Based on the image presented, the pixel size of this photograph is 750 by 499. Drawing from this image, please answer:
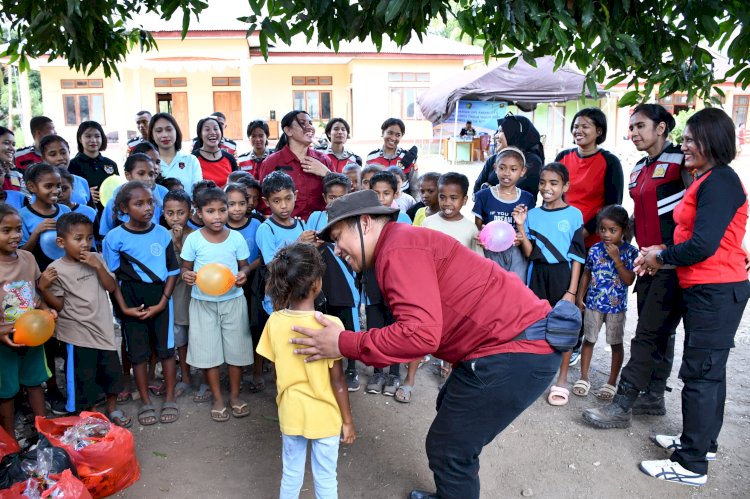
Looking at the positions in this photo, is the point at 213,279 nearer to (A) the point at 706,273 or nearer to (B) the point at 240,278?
(B) the point at 240,278

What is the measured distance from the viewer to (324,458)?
257 centimetres

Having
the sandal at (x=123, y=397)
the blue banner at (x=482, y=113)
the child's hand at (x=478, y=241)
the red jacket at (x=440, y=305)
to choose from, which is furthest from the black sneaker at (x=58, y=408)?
the blue banner at (x=482, y=113)

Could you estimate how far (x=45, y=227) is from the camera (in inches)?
145

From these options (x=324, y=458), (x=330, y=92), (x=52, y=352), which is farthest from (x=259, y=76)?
(x=324, y=458)

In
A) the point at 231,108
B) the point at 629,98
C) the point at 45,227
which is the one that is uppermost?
the point at 231,108

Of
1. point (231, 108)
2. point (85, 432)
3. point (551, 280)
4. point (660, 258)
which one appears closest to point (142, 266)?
point (85, 432)

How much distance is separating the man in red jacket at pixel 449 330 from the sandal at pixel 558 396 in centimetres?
162

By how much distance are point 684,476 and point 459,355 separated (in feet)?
5.24

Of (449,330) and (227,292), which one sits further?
(227,292)

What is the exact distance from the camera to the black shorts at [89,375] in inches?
133

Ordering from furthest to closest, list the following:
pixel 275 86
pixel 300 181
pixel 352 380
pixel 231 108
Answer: pixel 275 86
pixel 231 108
pixel 300 181
pixel 352 380

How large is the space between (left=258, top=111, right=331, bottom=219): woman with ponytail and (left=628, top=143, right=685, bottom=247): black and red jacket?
2219 millimetres

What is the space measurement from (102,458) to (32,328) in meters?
0.77

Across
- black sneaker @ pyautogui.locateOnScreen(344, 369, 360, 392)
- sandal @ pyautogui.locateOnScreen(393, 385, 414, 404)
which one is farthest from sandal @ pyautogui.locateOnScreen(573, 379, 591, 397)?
black sneaker @ pyautogui.locateOnScreen(344, 369, 360, 392)
